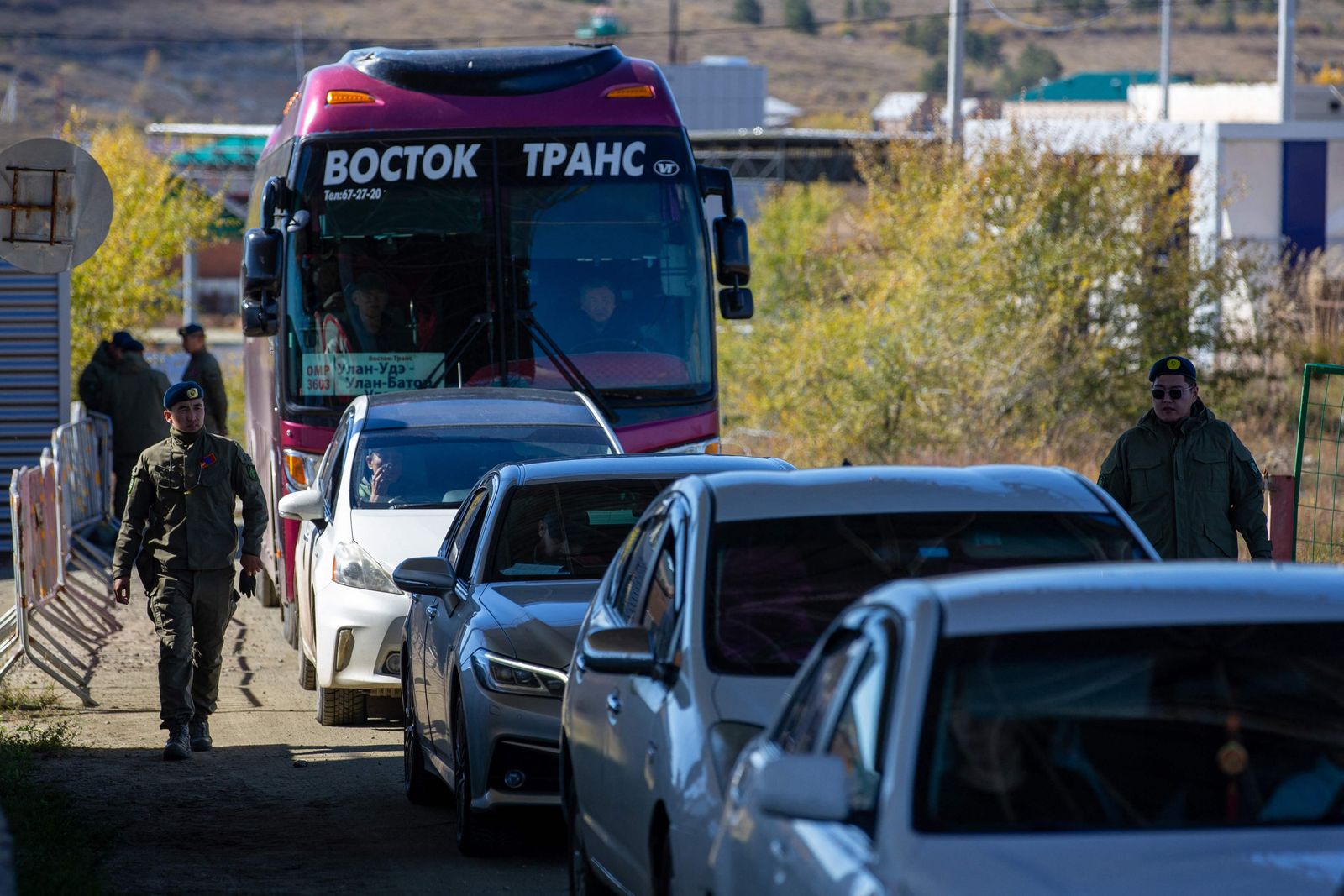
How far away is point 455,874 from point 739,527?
7.31 feet

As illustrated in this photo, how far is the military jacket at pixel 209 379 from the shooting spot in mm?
18484

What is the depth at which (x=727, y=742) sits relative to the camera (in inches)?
190

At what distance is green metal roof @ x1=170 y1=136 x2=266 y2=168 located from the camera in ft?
192

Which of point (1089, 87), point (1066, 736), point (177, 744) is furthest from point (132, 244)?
point (1089, 87)

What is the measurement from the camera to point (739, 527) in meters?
5.62

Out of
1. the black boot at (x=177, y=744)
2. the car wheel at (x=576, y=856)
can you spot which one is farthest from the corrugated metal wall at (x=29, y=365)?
the car wheel at (x=576, y=856)

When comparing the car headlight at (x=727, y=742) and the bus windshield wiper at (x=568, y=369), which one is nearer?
the car headlight at (x=727, y=742)

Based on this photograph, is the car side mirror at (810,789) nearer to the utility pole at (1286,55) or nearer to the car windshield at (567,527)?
the car windshield at (567,527)

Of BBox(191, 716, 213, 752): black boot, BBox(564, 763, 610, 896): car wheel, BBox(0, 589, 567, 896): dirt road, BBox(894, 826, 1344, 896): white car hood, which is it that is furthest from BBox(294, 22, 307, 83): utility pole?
BBox(894, 826, 1344, 896): white car hood

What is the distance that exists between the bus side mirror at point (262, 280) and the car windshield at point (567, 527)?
15.9 feet

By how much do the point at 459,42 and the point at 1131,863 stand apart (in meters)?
126

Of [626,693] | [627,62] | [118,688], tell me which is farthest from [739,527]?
[627,62]

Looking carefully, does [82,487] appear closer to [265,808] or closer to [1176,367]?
[265,808]

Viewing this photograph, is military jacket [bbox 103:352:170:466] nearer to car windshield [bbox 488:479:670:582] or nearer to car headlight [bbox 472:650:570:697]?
car windshield [bbox 488:479:670:582]
